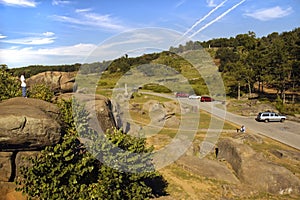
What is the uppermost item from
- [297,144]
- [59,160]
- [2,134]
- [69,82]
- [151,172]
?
[69,82]

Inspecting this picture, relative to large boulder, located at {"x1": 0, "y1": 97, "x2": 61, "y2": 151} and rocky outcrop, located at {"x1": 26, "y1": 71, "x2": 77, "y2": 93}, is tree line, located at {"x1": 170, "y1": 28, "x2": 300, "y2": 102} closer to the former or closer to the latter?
rocky outcrop, located at {"x1": 26, "y1": 71, "x2": 77, "y2": 93}

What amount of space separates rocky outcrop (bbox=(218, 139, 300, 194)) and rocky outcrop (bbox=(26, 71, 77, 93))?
15501mm

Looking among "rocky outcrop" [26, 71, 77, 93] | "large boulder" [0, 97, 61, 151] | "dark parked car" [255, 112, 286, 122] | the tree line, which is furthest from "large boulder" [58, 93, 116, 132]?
the tree line

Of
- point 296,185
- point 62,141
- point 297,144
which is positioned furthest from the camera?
point 297,144

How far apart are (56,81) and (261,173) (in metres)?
18.6

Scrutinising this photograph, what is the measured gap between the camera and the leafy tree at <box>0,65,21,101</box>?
18.6 m

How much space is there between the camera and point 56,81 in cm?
2623

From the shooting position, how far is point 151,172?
14516 millimetres

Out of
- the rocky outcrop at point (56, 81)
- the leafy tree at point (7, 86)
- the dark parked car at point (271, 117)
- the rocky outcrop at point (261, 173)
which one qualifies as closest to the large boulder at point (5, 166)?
the leafy tree at point (7, 86)

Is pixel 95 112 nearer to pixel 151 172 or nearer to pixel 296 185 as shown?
pixel 151 172

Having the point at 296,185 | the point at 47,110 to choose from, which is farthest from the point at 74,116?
the point at 296,185

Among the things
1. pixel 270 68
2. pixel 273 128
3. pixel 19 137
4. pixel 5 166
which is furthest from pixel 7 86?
pixel 270 68

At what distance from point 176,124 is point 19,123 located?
31975 millimetres

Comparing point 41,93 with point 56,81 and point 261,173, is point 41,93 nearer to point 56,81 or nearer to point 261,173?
point 56,81
